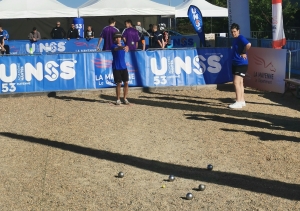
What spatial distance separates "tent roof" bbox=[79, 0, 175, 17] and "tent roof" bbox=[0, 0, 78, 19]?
2.68 feet

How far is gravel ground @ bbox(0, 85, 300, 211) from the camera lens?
21.6 ft

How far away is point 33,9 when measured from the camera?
1101 inches

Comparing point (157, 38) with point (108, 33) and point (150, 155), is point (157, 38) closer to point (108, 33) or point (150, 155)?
point (108, 33)

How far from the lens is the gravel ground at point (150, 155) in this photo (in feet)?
21.6

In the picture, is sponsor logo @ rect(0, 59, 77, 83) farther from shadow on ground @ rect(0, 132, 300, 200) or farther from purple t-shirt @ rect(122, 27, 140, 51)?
shadow on ground @ rect(0, 132, 300, 200)

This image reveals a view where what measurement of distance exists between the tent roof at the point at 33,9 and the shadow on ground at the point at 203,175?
19.2 meters

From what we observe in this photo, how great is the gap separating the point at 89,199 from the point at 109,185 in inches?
23.0

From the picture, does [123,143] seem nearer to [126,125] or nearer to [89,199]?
[126,125]

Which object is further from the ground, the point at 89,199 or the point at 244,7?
the point at 244,7

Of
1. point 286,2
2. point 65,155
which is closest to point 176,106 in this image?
point 65,155

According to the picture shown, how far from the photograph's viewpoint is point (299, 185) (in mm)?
6953

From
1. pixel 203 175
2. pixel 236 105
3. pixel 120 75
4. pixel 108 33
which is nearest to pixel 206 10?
pixel 108 33

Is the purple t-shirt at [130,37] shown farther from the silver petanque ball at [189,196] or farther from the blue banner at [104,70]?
the silver petanque ball at [189,196]

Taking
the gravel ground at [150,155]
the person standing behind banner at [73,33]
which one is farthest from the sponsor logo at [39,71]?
the person standing behind banner at [73,33]
